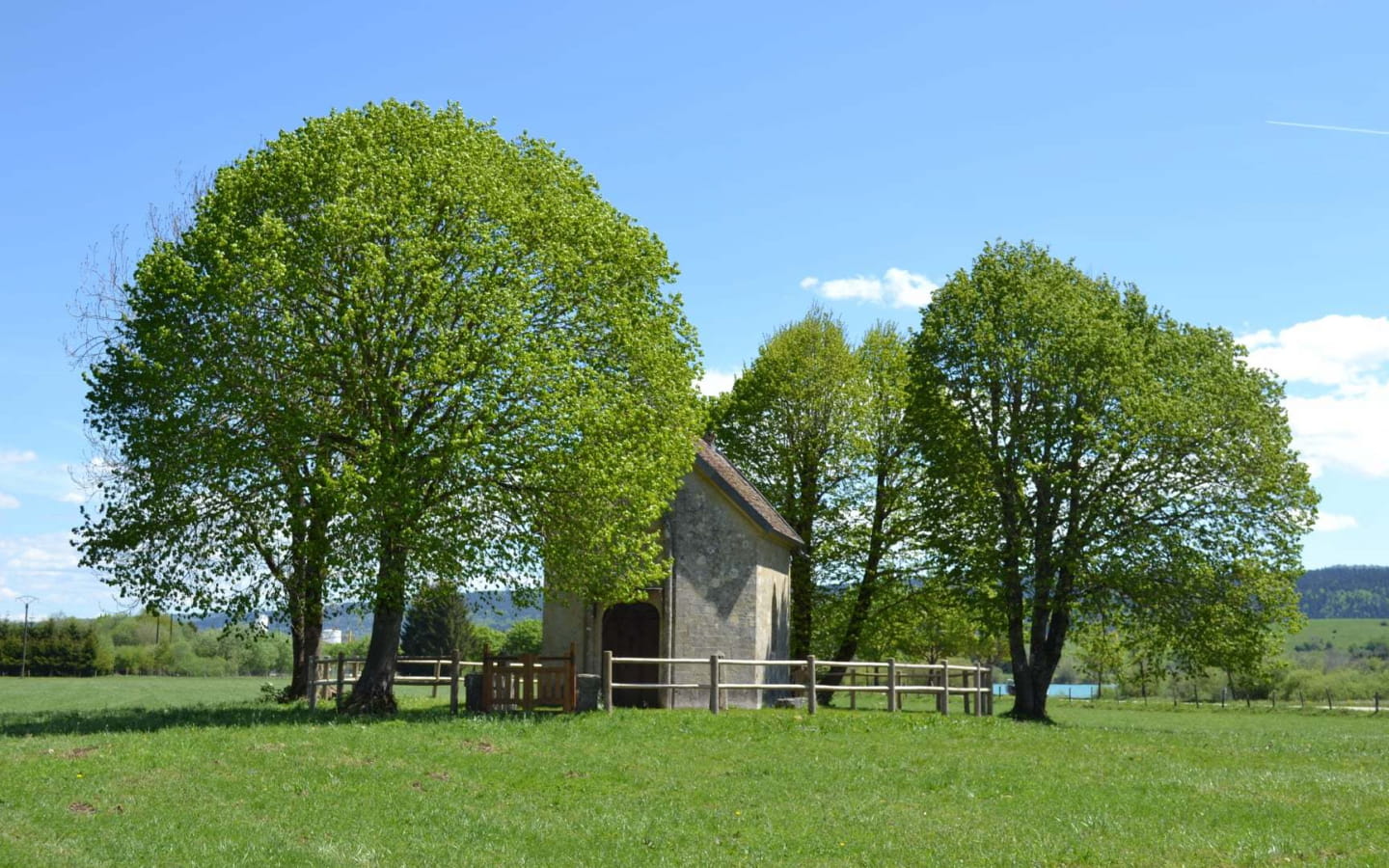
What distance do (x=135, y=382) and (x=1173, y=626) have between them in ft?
104

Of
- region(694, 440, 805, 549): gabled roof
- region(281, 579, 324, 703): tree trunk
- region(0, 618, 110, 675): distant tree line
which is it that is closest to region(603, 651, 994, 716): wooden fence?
region(694, 440, 805, 549): gabled roof

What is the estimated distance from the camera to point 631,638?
35.0 meters

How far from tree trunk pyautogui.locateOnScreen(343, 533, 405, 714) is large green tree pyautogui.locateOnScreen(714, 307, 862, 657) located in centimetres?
2199

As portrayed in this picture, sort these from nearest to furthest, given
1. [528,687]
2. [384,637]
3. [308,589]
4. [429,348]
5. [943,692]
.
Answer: [429,348]
[384,637]
[528,687]
[308,589]
[943,692]

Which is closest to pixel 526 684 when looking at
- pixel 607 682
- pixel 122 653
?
pixel 607 682

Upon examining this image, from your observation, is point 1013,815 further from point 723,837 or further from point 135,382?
point 135,382

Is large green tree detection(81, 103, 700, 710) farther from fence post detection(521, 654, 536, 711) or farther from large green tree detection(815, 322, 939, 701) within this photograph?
large green tree detection(815, 322, 939, 701)

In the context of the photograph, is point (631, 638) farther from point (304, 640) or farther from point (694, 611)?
point (304, 640)

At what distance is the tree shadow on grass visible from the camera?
2481cm

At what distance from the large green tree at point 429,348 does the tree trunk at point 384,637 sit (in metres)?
0.05

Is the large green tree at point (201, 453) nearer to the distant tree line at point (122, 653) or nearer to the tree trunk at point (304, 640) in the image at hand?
the tree trunk at point (304, 640)

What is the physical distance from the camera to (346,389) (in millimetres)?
26703

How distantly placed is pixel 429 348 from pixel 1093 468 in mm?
23102

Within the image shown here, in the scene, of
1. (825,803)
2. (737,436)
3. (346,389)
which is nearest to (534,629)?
(737,436)
